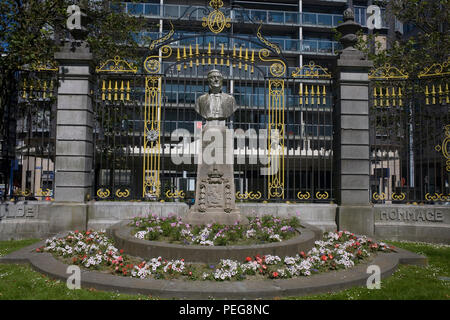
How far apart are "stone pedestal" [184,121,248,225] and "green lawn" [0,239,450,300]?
316 centimetres

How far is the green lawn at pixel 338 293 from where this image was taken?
4867 millimetres

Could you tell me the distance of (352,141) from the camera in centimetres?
949

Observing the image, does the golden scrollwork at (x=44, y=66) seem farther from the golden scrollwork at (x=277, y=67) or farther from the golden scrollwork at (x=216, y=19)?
the golden scrollwork at (x=277, y=67)

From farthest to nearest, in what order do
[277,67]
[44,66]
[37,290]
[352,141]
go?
1. [277,67]
2. [44,66]
3. [352,141]
4. [37,290]

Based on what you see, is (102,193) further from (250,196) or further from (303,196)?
(303,196)

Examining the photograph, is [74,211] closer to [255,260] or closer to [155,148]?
[155,148]

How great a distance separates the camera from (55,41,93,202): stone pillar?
919cm

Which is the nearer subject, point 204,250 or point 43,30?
point 204,250

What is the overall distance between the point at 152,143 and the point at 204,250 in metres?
5.02

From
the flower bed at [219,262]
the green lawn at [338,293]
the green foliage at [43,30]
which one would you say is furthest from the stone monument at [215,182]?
the green foliage at [43,30]

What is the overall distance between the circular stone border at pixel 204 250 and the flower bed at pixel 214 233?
0.87 feet

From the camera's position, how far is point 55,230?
9047mm

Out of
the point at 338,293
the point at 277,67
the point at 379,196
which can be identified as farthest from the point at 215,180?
the point at 379,196
